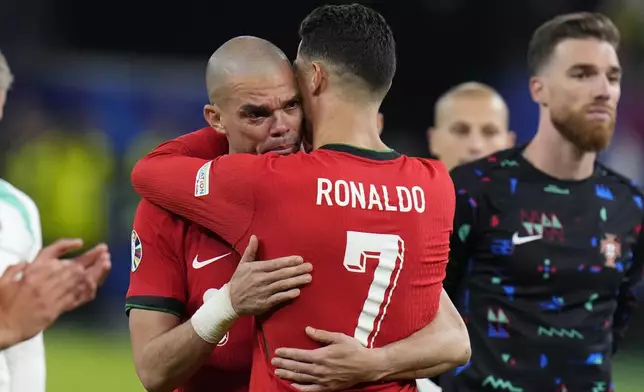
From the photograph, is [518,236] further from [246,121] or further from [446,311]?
[246,121]

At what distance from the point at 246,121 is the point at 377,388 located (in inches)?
31.9

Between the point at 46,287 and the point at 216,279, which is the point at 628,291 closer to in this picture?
the point at 216,279

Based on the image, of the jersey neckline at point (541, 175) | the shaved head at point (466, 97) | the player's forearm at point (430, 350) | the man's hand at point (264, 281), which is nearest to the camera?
the man's hand at point (264, 281)

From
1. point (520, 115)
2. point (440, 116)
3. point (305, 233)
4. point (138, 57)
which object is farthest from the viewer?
point (138, 57)

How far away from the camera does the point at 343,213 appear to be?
2.45m

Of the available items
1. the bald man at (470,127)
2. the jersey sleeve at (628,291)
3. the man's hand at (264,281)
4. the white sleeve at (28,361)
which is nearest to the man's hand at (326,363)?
the man's hand at (264,281)

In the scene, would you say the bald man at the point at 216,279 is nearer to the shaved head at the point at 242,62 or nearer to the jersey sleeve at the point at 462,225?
the shaved head at the point at 242,62

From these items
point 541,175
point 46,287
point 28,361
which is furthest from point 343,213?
point 541,175

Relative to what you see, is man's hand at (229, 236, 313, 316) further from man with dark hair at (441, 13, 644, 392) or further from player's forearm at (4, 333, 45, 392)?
man with dark hair at (441, 13, 644, 392)

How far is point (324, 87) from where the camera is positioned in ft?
8.70

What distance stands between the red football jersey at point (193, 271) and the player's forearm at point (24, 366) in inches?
48.1

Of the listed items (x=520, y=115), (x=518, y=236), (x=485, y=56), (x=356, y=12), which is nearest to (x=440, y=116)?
(x=518, y=236)

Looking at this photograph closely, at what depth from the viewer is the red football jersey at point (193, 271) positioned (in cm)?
271

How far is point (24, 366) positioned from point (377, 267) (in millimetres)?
1867
